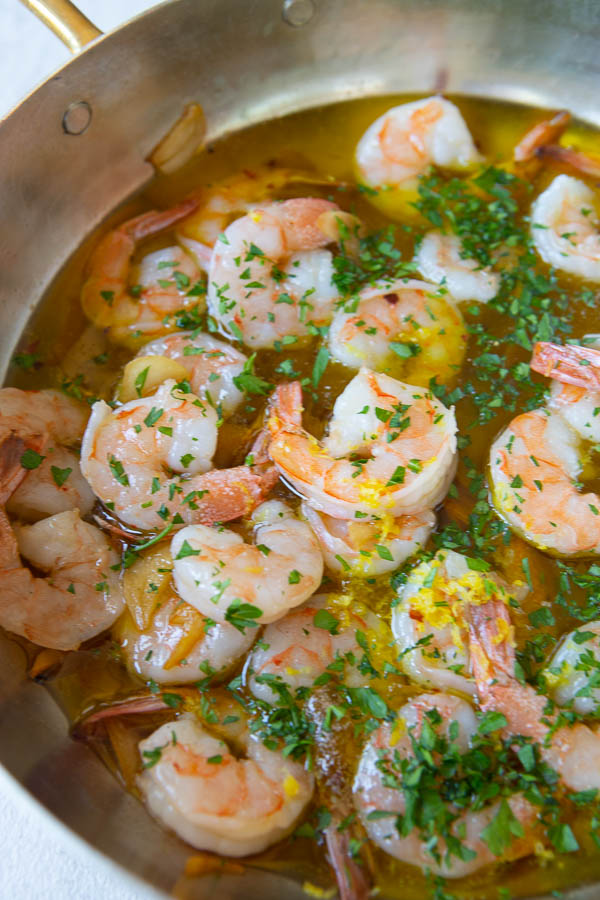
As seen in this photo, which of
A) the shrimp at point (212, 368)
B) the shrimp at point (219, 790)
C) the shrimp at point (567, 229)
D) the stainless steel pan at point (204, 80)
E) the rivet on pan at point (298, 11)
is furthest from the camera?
the rivet on pan at point (298, 11)

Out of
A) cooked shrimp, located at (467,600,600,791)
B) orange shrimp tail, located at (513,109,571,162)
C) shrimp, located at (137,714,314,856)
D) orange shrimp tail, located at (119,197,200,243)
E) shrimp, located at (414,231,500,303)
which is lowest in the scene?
shrimp, located at (137,714,314,856)

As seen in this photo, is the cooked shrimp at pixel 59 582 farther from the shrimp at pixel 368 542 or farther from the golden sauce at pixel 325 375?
the shrimp at pixel 368 542

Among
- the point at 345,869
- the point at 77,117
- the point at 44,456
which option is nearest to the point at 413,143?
the point at 77,117

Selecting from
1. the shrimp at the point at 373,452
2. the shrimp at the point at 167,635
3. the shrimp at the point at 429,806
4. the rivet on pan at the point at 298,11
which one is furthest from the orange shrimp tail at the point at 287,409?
the rivet on pan at the point at 298,11

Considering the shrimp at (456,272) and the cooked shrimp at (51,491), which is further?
the shrimp at (456,272)

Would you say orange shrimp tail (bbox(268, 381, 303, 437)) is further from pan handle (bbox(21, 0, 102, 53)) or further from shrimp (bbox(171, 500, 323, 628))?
pan handle (bbox(21, 0, 102, 53))

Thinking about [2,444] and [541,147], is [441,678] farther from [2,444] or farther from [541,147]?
[541,147]

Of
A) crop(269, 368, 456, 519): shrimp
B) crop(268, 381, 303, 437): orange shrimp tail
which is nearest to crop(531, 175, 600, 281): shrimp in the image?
crop(269, 368, 456, 519): shrimp
